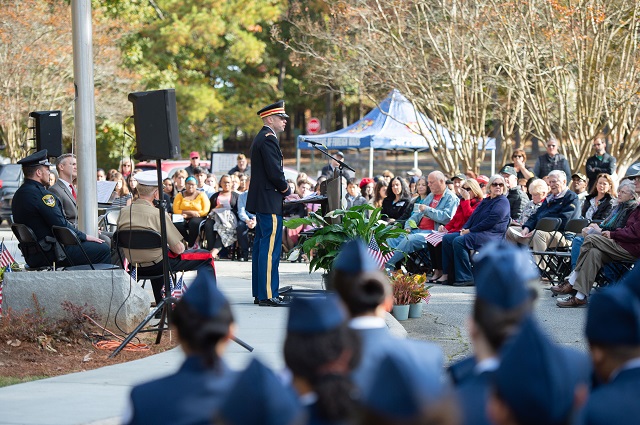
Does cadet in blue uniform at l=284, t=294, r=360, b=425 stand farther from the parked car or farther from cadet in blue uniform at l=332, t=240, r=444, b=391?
the parked car

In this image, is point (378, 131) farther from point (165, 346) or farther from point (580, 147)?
point (165, 346)

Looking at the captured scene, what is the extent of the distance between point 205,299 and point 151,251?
24.0 feet

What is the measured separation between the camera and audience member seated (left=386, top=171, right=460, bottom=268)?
643 inches

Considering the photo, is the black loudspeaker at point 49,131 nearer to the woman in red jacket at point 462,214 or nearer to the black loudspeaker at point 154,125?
the black loudspeaker at point 154,125

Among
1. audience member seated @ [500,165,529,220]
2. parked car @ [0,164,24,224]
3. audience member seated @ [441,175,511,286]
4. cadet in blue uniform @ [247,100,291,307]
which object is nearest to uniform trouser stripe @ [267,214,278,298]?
cadet in blue uniform @ [247,100,291,307]

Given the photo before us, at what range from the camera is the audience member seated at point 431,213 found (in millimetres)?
16344

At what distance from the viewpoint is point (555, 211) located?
49.6ft

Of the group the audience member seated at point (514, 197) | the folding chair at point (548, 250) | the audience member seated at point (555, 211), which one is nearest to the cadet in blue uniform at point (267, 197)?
the folding chair at point (548, 250)

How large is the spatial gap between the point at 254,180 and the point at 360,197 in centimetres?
883

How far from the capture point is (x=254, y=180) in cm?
1171

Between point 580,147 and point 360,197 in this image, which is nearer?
point 360,197

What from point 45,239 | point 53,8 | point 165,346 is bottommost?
Result: point 165,346

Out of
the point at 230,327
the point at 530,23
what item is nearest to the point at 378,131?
the point at 530,23

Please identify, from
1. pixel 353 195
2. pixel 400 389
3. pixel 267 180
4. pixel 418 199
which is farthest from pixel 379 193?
pixel 400 389
